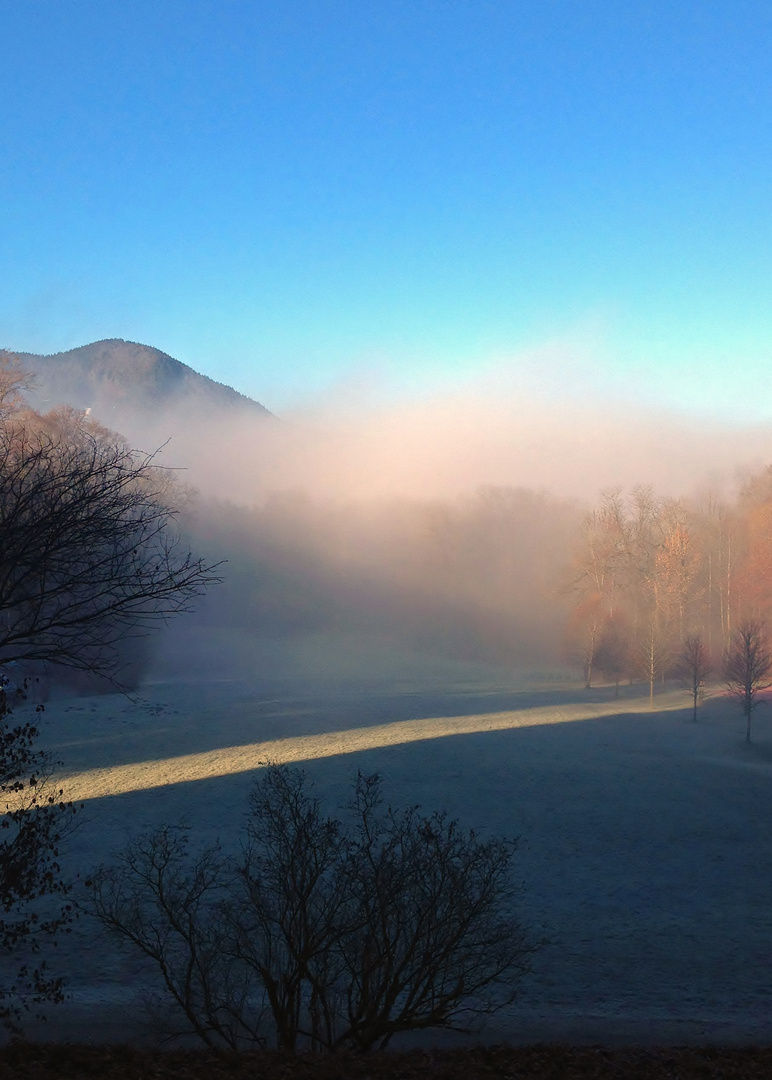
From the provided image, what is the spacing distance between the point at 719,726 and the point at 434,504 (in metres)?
58.5

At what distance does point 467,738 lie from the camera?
34.8m

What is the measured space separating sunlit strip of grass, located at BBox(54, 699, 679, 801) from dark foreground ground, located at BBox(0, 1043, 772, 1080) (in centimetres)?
1582

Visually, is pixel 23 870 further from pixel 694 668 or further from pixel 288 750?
pixel 694 668

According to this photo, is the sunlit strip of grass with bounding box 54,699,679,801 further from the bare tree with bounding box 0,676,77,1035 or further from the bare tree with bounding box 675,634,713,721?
Result: the bare tree with bounding box 0,676,77,1035

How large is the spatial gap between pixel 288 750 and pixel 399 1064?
74.0ft

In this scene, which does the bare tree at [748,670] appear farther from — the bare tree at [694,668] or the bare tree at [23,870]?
the bare tree at [23,870]

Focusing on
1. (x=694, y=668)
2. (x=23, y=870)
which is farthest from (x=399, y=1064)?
(x=694, y=668)

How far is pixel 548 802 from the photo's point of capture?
2745 cm

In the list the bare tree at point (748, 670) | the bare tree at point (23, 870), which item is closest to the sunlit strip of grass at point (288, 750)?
the bare tree at point (748, 670)

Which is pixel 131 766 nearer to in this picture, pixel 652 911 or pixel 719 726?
pixel 652 911

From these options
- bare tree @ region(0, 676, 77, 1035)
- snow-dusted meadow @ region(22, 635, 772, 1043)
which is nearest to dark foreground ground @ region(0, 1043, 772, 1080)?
bare tree @ region(0, 676, 77, 1035)

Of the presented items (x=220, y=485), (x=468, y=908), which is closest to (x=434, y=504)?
(x=220, y=485)

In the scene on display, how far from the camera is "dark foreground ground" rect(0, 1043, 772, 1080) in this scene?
379 inches

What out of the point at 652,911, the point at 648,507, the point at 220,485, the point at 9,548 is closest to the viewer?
the point at 9,548
